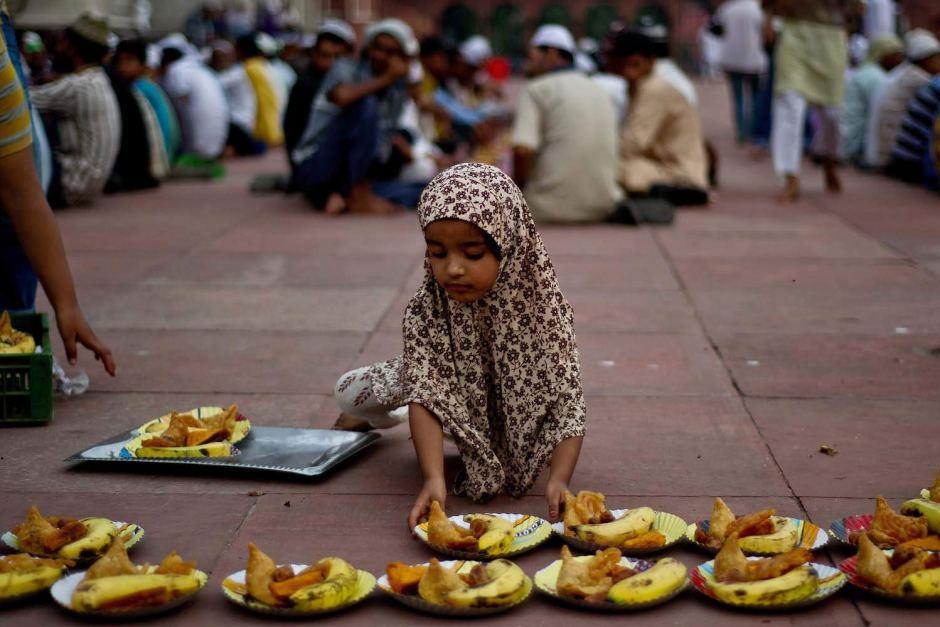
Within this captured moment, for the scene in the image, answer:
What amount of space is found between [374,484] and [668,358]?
82.4 inches

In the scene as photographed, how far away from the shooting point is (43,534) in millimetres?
3094

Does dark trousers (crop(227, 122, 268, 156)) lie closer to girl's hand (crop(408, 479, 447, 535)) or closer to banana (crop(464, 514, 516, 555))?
girl's hand (crop(408, 479, 447, 535))

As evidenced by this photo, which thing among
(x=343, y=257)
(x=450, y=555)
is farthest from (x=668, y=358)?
(x=343, y=257)

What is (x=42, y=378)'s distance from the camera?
435cm

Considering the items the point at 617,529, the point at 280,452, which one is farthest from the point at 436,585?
the point at 280,452

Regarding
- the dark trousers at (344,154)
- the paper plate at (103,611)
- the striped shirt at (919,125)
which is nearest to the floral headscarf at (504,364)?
the paper plate at (103,611)

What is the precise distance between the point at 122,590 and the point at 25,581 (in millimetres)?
269

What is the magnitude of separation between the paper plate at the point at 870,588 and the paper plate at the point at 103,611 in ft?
5.13

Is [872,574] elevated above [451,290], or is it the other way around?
[451,290]

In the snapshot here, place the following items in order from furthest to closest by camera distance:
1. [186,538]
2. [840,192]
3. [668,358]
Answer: [840,192], [668,358], [186,538]

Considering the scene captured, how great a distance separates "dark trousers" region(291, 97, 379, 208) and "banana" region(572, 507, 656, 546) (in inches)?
277

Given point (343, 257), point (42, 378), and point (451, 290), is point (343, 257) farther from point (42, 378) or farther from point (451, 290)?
point (451, 290)

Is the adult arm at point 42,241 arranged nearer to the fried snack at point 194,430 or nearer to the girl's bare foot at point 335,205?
the fried snack at point 194,430

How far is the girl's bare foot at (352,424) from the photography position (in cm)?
438
